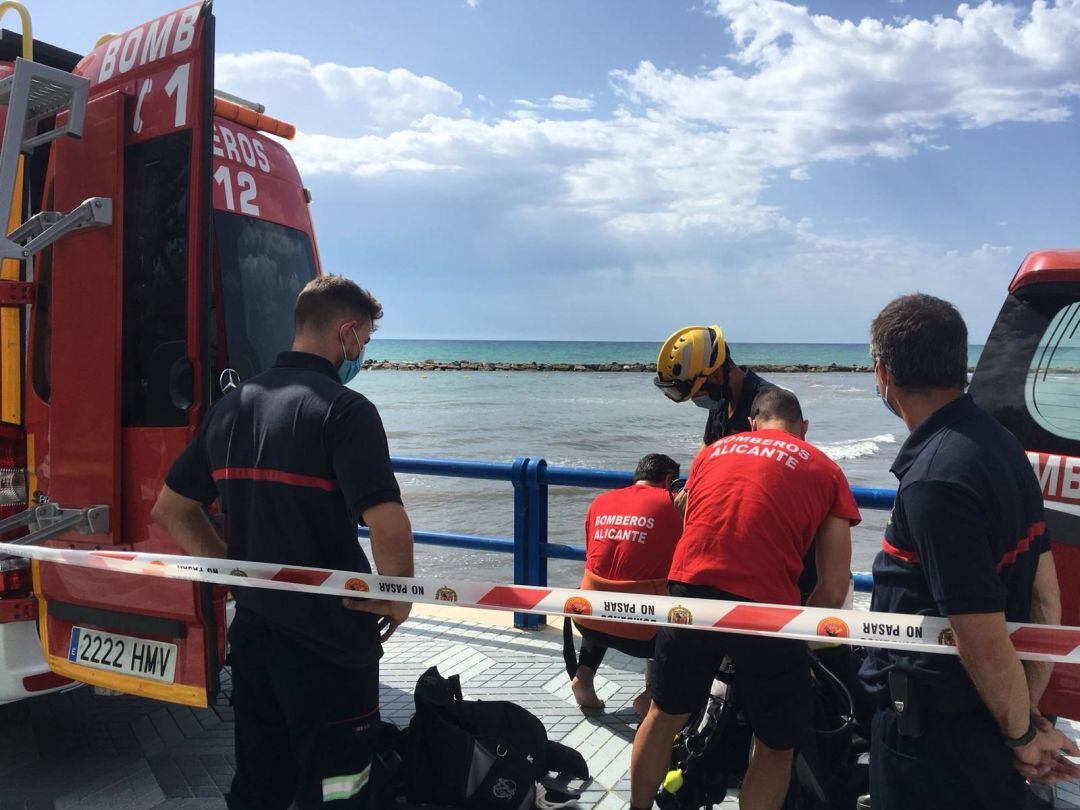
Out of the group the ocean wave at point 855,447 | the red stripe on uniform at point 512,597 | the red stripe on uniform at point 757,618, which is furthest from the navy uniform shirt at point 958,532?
the ocean wave at point 855,447

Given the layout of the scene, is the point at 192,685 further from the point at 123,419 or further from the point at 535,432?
the point at 535,432

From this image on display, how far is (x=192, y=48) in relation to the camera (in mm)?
2875

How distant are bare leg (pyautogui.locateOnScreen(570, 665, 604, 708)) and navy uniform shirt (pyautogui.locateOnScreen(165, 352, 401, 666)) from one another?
176 cm

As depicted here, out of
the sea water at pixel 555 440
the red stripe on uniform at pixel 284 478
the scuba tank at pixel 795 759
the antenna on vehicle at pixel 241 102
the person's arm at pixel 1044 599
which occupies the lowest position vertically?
the sea water at pixel 555 440

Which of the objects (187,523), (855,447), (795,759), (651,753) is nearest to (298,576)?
(187,523)

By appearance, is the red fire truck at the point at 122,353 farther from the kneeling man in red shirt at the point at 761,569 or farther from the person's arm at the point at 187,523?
the kneeling man in red shirt at the point at 761,569

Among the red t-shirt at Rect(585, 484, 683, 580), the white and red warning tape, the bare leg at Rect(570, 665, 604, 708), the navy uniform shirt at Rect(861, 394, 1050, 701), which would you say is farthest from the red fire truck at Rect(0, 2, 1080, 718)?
the bare leg at Rect(570, 665, 604, 708)

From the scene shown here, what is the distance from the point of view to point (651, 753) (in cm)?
293

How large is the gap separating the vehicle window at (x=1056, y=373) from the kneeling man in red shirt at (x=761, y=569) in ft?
2.29

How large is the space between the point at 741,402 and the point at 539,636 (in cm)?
222

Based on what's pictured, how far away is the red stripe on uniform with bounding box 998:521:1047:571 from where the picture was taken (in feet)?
6.12

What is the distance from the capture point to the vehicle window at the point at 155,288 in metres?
2.98

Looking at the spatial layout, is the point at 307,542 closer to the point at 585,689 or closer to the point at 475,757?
the point at 475,757

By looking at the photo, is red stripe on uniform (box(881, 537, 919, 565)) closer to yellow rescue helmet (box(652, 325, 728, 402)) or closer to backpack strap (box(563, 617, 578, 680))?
→ yellow rescue helmet (box(652, 325, 728, 402))
